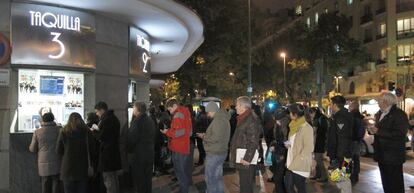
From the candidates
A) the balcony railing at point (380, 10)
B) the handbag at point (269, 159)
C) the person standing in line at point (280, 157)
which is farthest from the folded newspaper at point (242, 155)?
the balcony railing at point (380, 10)

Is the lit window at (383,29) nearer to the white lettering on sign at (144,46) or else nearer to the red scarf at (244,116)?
the white lettering on sign at (144,46)

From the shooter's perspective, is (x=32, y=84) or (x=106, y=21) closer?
(x=32, y=84)

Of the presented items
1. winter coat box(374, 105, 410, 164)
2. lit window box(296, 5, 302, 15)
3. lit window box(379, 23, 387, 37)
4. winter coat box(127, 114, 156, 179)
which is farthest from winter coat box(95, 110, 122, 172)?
lit window box(296, 5, 302, 15)

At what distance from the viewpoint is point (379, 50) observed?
59.4 m

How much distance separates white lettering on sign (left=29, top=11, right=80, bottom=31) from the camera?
9.45m

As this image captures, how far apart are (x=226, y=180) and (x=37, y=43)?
548cm

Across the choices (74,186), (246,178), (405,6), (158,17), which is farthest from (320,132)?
(405,6)

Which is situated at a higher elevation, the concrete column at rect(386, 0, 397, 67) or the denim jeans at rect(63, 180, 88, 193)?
the concrete column at rect(386, 0, 397, 67)

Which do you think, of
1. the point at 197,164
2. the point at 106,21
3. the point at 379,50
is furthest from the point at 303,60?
the point at 106,21

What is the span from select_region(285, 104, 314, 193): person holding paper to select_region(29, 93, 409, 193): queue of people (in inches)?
0.6

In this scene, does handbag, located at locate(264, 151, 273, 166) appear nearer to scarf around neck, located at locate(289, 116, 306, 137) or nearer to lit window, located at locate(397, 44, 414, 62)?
scarf around neck, located at locate(289, 116, 306, 137)

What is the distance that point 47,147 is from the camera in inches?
329

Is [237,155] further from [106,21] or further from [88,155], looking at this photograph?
[106,21]

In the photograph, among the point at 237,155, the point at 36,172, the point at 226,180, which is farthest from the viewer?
the point at 226,180
